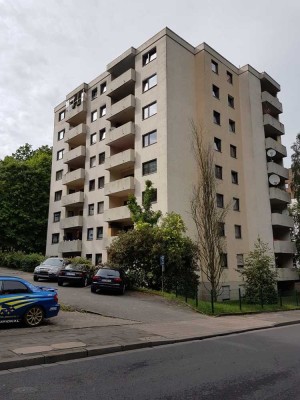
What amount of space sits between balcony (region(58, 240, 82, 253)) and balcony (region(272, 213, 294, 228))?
18713 millimetres

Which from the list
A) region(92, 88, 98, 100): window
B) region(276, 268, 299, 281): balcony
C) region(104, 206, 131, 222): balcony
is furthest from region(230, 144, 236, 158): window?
region(92, 88, 98, 100): window

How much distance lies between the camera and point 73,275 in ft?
74.8

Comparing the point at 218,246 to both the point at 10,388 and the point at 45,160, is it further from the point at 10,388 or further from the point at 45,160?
the point at 45,160

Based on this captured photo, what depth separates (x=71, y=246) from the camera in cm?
3656

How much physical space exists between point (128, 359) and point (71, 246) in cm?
2929

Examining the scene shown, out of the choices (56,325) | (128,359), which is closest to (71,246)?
(56,325)

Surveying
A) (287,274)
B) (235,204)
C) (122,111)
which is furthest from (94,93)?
(287,274)

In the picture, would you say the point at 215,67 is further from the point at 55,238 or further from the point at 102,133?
the point at 55,238

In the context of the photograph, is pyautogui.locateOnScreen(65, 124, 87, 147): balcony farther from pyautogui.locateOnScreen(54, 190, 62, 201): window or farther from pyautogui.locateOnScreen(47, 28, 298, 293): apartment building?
pyautogui.locateOnScreen(54, 190, 62, 201): window

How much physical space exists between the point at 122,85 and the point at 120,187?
9.73m

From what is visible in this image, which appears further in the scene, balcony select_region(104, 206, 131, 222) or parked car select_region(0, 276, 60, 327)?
balcony select_region(104, 206, 131, 222)

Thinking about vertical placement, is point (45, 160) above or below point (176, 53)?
below

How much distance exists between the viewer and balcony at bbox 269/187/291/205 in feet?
120

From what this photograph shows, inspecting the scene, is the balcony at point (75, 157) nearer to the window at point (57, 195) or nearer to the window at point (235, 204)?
the window at point (57, 195)
